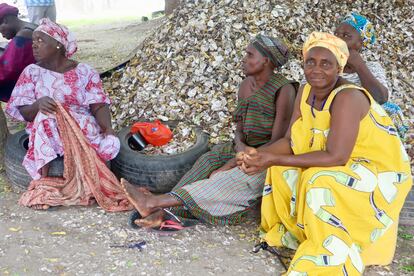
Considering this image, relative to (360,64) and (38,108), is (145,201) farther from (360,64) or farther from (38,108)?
(360,64)

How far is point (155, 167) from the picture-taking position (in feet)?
11.9

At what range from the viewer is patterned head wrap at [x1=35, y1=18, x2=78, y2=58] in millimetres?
3586

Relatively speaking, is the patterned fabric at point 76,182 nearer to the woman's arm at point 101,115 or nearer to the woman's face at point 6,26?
the woman's arm at point 101,115

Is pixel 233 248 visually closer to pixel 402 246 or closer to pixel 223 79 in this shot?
pixel 402 246

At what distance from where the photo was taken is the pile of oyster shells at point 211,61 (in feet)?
14.8

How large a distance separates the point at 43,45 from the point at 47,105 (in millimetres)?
508

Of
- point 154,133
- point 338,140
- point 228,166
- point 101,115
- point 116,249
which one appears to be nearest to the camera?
point 338,140

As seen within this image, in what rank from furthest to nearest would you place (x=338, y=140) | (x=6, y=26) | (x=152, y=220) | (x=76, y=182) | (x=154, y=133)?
(x=6, y=26)
(x=154, y=133)
(x=76, y=182)
(x=152, y=220)
(x=338, y=140)

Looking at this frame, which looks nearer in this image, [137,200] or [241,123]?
[137,200]

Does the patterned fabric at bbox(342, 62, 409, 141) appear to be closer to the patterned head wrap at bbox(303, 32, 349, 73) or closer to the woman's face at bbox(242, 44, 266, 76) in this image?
the woman's face at bbox(242, 44, 266, 76)

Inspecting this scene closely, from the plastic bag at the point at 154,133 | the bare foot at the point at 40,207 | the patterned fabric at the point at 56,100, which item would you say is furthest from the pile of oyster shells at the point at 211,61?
the bare foot at the point at 40,207

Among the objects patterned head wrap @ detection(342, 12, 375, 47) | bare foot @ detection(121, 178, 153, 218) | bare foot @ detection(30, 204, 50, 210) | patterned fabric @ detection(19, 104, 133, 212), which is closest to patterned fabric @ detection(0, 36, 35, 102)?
patterned fabric @ detection(19, 104, 133, 212)

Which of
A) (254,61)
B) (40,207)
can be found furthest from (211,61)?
(40,207)

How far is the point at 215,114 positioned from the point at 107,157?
1.23m
